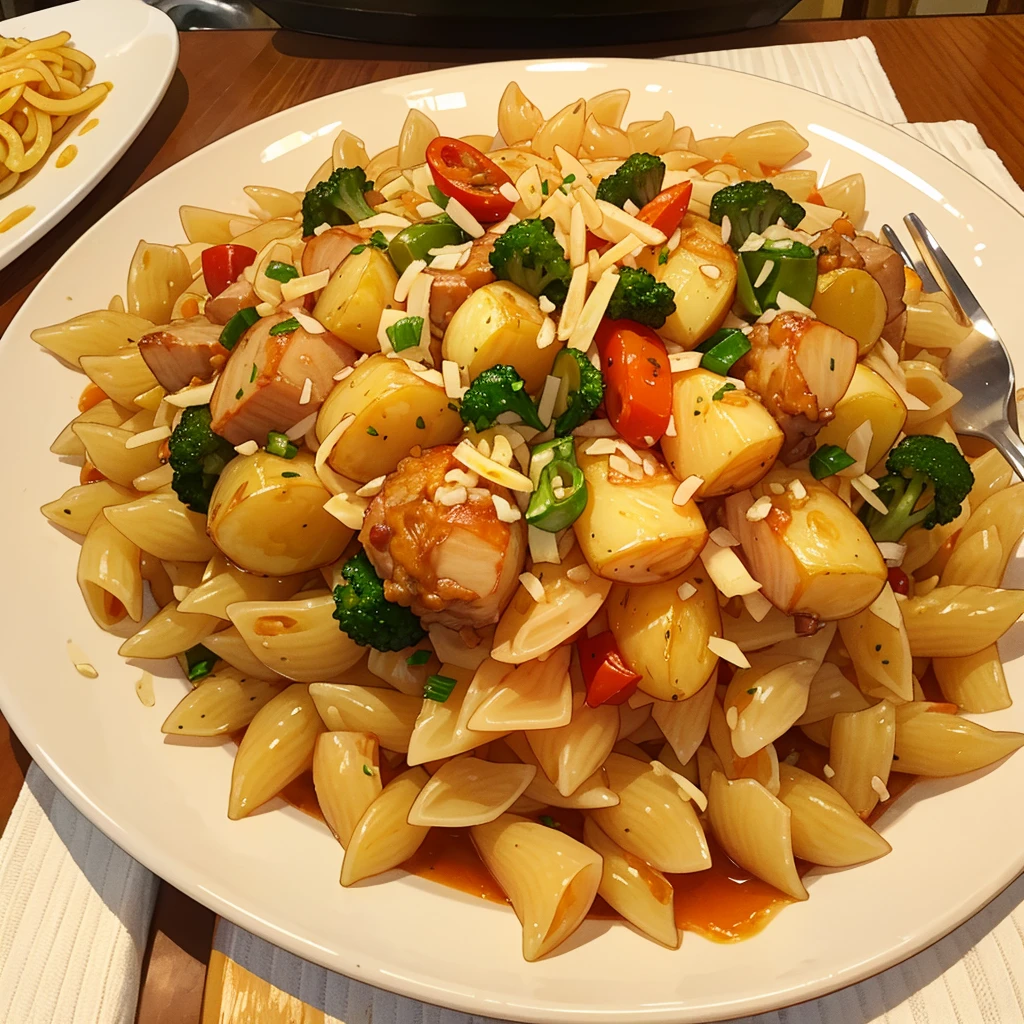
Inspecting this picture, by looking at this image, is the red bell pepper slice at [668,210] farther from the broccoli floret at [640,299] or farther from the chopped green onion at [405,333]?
the chopped green onion at [405,333]

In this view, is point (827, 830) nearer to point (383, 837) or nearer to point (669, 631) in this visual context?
point (669, 631)

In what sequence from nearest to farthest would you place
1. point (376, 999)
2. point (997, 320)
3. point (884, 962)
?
point (884, 962) → point (376, 999) → point (997, 320)

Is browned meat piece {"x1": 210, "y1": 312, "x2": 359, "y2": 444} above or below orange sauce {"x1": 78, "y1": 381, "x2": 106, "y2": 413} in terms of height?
above

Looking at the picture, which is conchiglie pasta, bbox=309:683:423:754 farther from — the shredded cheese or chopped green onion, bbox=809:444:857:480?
chopped green onion, bbox=809:444:857:480

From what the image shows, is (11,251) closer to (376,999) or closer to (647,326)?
(647,326)

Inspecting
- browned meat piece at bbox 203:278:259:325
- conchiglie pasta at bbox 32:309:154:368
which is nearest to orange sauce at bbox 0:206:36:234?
conchiglie pasta at bbox 32:309:154:368

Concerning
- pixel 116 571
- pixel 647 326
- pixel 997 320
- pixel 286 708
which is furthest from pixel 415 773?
Answer: pixel 997 320

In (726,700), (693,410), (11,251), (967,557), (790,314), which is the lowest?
(726,700)
